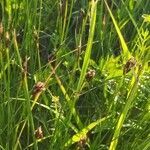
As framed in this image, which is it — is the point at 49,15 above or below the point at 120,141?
above

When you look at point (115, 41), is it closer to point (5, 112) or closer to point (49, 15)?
point (49, 15)

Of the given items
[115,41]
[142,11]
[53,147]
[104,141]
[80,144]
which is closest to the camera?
[80,144]

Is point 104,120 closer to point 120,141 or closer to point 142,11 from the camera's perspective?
point 120,141

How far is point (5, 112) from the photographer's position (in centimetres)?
103

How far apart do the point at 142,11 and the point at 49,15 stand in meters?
0.33

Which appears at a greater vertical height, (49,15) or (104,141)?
(49,15)

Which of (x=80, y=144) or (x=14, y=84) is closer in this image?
(x=80, y=144)

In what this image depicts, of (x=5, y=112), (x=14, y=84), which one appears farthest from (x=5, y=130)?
(x=14, y=84)

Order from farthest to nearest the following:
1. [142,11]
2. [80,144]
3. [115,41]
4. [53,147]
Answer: [142,11], [115,41], [53,147], [80,144]

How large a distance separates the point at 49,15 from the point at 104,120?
1.74ft

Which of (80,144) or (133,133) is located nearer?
(80,144)

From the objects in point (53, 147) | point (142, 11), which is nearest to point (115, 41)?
point (142, 11)

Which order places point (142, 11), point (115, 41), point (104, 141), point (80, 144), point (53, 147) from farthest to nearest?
1. point (142, 11)
2. point (115, 41)
3. point (104, 141)
4. point (53, 147)
5. point (80, 144)

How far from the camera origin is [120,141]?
3.40 feet
